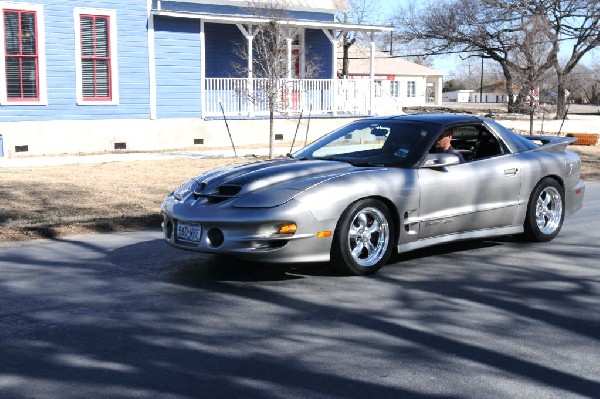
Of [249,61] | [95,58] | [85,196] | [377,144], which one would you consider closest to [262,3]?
[249,61]

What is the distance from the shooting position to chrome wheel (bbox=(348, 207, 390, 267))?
279 inches

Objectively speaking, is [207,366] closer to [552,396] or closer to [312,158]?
[552,396]

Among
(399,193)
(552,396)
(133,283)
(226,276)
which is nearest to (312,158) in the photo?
(399,193)

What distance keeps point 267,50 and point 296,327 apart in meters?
16.5

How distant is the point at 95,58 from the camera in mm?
21406

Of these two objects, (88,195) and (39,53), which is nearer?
(88,195)

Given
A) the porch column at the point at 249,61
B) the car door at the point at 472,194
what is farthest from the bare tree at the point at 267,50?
the car door at the point at 472,194

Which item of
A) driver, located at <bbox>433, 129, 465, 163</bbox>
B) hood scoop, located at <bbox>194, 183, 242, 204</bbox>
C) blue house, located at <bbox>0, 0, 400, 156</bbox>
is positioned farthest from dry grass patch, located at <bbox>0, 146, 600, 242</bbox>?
blue house, located at <bbox>0, 0, 400, 156</bbox>

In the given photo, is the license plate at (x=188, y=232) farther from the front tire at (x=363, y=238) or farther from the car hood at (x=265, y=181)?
the front tire at (x=363, y=238)

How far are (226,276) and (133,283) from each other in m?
0.81

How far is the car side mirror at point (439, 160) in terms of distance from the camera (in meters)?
7.67

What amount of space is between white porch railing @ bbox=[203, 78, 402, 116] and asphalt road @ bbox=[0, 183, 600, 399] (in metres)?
14.5

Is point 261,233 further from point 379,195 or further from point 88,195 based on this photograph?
point 88,195

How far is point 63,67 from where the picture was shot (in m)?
20.8
